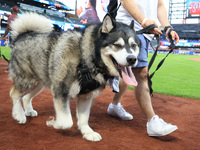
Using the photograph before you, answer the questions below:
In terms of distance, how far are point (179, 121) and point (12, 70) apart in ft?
9.08

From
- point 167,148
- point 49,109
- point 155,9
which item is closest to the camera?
point 167,148

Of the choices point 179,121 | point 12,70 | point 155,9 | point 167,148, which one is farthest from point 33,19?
point 179,121

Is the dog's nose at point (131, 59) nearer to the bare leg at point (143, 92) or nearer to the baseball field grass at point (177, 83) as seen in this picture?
the bare leg at point (143, 92)

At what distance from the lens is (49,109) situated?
3.50 metres

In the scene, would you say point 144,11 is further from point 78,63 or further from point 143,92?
point 78,63

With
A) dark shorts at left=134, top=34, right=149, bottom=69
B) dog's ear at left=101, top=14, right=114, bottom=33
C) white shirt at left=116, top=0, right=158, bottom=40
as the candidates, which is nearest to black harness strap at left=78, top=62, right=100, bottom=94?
dog's ear at left=101, top=14, right=114, bottom=33

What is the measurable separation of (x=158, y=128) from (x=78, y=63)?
49.7 inches

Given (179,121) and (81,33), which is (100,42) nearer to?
(81,33)

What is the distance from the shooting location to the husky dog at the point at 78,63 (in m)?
2.08

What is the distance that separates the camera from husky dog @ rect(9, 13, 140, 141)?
6.84 ft

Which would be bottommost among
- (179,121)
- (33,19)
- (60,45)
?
(179,121)

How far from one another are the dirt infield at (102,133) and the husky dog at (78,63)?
15 centimetres

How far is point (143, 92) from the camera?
2.68 meters

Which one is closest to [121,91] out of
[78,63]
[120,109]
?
[120,109]
